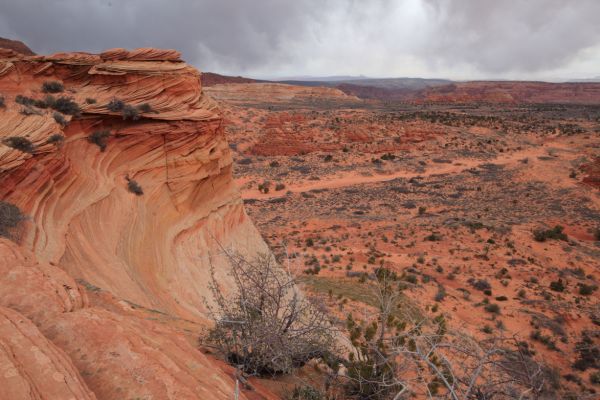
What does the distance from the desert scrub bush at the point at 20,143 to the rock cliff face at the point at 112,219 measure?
0.03 meters

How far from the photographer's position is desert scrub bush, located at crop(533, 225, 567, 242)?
59.0 feet

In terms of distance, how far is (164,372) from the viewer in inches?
119

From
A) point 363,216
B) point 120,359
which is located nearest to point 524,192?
point 363,216

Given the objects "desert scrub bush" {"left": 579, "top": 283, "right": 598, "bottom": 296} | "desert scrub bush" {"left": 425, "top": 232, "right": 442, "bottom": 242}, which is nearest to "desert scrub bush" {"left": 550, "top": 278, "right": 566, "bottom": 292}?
"desert scrub bush" {"left": 579, "top": 283, "right": 598, "bottom": 296}

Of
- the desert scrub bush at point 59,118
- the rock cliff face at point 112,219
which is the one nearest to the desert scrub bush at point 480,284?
the rock cliff face at point 112,219

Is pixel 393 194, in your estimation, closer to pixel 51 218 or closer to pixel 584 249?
pixel 584 249

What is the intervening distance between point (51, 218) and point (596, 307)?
53.7ft

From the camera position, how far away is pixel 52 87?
8516mm

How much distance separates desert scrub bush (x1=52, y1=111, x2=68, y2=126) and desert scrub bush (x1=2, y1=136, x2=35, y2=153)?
1228mm

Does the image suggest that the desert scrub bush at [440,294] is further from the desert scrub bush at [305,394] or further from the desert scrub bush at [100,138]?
the desert scrub bush at [100,138]

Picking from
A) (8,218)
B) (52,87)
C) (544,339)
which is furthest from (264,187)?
(8,218)

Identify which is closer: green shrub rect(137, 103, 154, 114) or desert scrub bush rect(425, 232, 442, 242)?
green shrub rect(137, 103, 154, 114)

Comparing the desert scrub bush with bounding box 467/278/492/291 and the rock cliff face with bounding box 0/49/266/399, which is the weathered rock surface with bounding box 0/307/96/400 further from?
the desert scrub bush with bounding box 467/278/492/291

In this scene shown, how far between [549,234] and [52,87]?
69.2 ft
